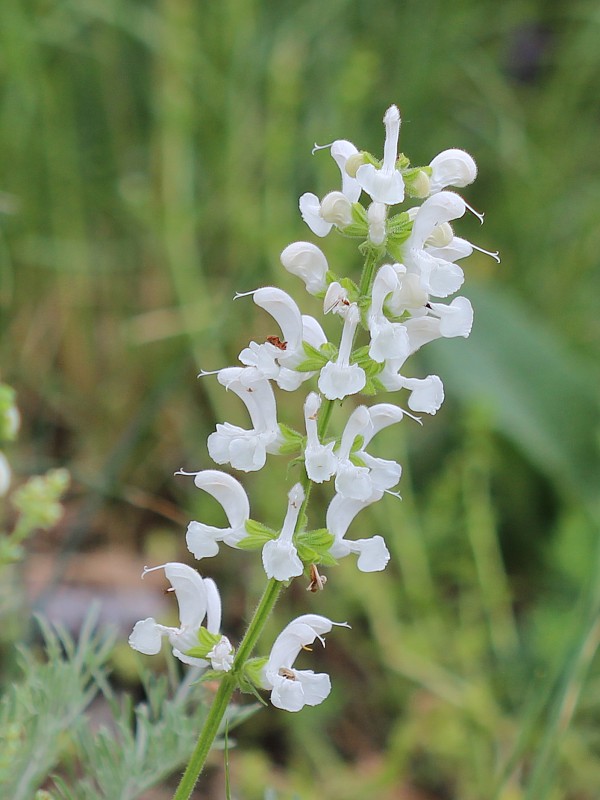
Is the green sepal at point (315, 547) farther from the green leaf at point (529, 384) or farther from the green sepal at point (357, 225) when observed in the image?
the green leaf at point (529, 384)

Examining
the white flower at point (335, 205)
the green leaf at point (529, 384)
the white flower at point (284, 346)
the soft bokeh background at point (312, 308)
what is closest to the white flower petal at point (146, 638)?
the white flower at point (284, 346)

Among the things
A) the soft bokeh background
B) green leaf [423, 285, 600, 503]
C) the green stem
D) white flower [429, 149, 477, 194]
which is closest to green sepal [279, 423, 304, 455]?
the green stem

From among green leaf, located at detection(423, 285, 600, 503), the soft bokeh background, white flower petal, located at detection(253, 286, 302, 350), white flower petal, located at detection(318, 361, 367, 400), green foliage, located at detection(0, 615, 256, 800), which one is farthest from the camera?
A: green leaf, located at detection(423, 285, 600, 503)

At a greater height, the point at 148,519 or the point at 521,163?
the point at 521,163

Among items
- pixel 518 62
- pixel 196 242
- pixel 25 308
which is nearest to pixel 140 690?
pixel 25 308

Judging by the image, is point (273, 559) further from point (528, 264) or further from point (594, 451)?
point (528, 264)

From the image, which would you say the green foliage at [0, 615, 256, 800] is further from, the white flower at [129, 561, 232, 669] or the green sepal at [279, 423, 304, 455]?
the green sepal at [279, 423, 304, 455]

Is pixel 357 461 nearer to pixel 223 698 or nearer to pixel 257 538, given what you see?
pixel 257 538
